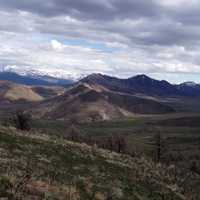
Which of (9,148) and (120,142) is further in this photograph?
(120,142)

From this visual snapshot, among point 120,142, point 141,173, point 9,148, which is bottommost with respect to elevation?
point 120,142

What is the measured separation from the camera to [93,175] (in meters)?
32.6

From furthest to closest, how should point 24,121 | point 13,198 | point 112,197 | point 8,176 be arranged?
point 24,121 < point 112,197 < point 8,176 < point 13,198

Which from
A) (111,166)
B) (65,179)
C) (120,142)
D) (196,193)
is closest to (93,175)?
(65,179)

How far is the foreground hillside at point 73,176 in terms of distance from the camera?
2331 cm

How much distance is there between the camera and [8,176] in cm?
2311

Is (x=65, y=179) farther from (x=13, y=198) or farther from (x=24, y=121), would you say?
(x=24, y=121)

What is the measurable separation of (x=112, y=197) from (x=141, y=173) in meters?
14.1

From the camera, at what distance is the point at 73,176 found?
29750mm

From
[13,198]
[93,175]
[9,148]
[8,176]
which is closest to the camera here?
[13,198]

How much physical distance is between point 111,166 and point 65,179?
12613 millimetres

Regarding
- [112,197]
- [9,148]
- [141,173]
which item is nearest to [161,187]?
[141,173]

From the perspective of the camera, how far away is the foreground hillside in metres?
23.3

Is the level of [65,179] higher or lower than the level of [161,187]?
higher
